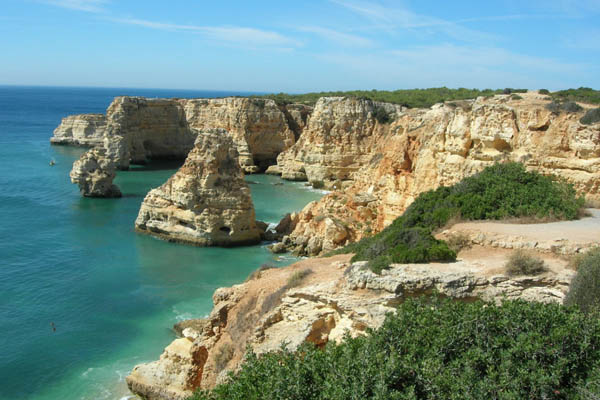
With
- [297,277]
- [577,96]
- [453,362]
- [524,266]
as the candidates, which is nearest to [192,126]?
[577,96]

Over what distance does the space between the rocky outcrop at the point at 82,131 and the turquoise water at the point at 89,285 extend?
89.7 feet

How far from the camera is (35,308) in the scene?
1877cm

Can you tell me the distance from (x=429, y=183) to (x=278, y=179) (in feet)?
104

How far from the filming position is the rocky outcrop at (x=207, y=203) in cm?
2797

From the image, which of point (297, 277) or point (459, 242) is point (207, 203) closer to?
point (297, 277)

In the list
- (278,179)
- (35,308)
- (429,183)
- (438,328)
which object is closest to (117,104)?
(278,179)

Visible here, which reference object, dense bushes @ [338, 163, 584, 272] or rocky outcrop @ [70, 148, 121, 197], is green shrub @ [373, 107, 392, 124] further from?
dense bushes @ [338, 163, 584, 272]

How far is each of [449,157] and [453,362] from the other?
12.7m

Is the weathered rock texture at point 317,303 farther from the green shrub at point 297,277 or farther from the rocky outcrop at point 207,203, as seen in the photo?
the rocky outcrop at point 207,203

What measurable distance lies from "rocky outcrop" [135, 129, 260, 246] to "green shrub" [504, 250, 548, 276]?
1973cm

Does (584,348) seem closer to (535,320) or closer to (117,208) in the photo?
(535,320)

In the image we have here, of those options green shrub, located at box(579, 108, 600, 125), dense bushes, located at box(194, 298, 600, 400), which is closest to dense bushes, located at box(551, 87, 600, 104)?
green shrub, located at box(579, 108, 600, 125)

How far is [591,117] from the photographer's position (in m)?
15.0

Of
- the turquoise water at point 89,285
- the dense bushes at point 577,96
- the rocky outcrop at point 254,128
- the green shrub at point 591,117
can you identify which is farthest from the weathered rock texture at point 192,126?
the green shrub at point 591,117
